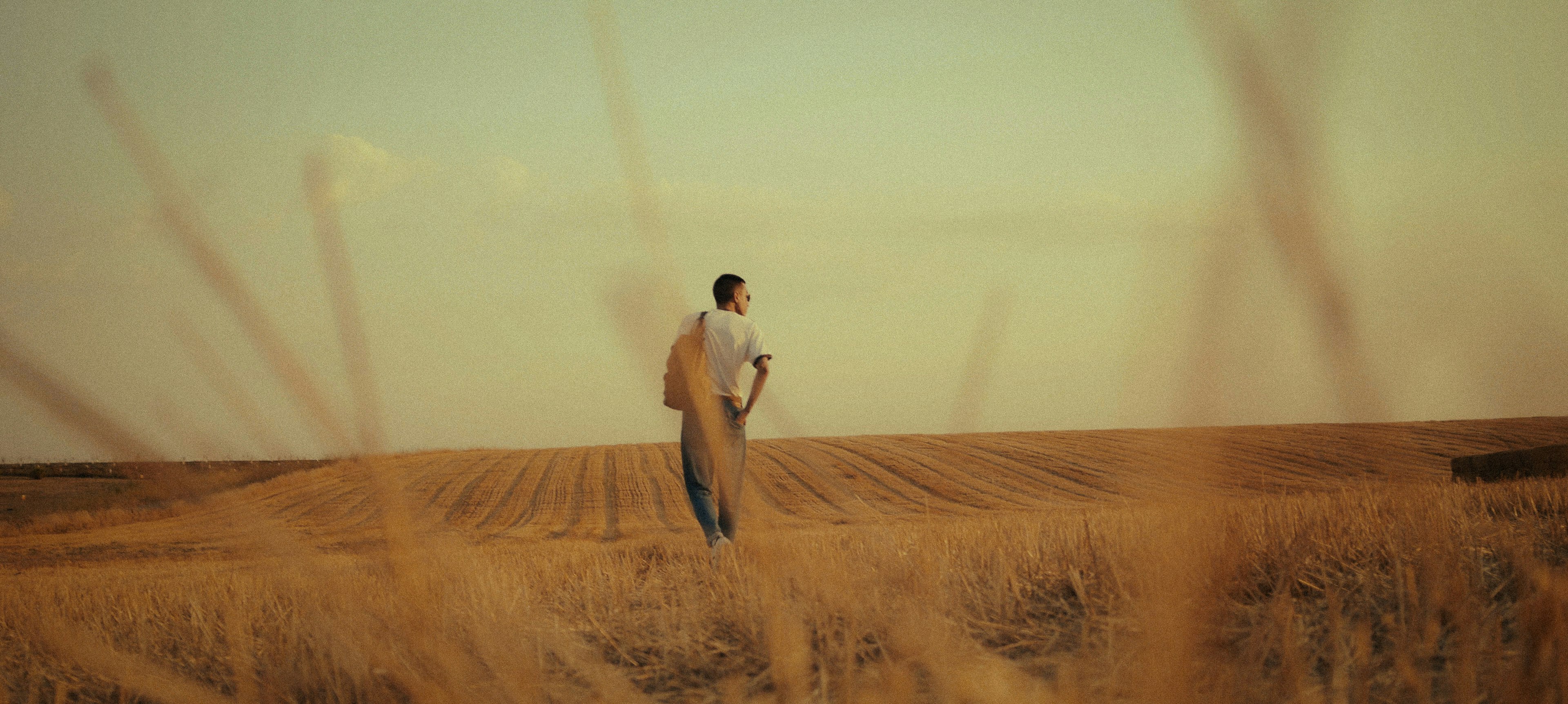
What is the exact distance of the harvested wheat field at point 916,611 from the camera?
1807 mm

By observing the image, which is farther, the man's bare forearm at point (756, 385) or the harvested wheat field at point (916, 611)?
the man's bare forearm at point (756, 385)

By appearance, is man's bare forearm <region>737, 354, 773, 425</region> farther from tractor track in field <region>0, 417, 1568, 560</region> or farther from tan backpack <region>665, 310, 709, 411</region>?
tractor track in field <region>0, 417, 1568, 560</region>

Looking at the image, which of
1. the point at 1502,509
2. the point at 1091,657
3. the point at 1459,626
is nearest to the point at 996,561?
the point at 1091,657

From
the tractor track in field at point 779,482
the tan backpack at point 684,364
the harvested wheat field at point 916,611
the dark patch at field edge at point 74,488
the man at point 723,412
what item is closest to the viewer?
the harvested wheat field at point 916,611

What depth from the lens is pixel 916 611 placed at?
2545 millimetres

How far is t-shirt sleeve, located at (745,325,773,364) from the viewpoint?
4.82 metres

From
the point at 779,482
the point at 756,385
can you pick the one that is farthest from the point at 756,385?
the point at 779,482

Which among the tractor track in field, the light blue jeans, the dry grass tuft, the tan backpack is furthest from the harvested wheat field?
the tractor track in field

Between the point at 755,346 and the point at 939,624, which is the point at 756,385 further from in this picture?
the point at 939,624

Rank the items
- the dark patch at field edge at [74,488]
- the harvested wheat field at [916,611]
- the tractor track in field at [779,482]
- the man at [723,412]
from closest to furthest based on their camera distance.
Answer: the harvested wheat field at [916,611], the man at [723,412], the tractor track in field at [779,482], the dark patch at field edge at [74,488]

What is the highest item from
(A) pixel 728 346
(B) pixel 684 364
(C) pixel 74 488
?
(C) pixel 74 488

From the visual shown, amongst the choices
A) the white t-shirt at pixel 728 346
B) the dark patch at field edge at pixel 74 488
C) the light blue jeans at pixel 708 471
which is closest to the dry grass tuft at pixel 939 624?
the light blue jeans at pixel 708 471

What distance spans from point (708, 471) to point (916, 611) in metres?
2.56

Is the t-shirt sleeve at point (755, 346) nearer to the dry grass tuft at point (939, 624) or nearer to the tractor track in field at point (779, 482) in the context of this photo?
the dry grass tuft at point (939, 624)
